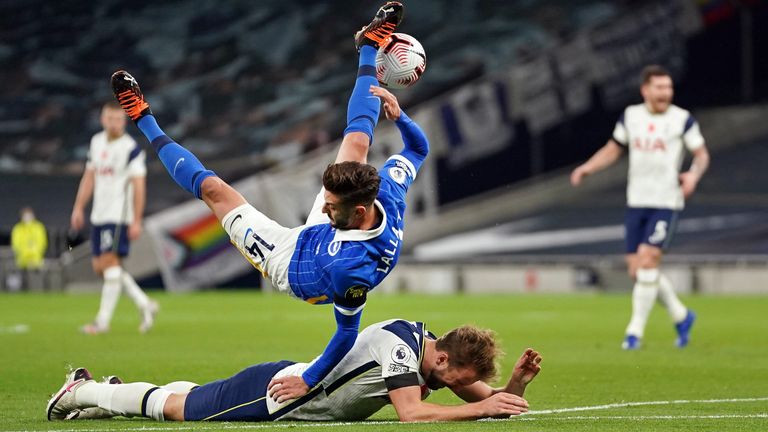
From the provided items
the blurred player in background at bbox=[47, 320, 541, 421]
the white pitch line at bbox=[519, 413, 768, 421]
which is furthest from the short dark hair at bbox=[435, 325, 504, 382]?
the white pitch line at bbox=[519, 413, 768, 421]

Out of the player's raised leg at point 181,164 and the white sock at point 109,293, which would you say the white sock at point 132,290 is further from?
the player's raised leg at point 181,164

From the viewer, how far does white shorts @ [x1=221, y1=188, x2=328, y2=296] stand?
6.56 metres

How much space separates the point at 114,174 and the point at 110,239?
710mm

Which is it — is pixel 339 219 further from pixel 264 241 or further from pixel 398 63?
pixel 398 63

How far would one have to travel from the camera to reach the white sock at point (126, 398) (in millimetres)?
6531

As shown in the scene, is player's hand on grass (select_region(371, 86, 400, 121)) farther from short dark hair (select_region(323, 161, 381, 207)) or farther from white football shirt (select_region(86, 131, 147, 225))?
white football shirt (select_region(86, 131, 147, 225))

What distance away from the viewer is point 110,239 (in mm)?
13891

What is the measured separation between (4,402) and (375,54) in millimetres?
2963

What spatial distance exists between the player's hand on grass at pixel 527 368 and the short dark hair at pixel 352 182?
1.09 metres

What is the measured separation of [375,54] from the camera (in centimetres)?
761

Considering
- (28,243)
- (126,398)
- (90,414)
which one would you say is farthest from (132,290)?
(28,243)

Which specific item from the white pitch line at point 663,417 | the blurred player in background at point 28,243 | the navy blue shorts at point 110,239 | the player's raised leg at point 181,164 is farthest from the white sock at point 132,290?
the blurred player in background at point 28,243

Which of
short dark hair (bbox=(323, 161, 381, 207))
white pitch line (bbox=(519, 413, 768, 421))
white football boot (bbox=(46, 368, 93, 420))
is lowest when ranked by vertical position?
white pitch line (bbox=(519, 413, 768, 421))

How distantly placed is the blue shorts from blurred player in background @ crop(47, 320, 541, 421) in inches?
238
